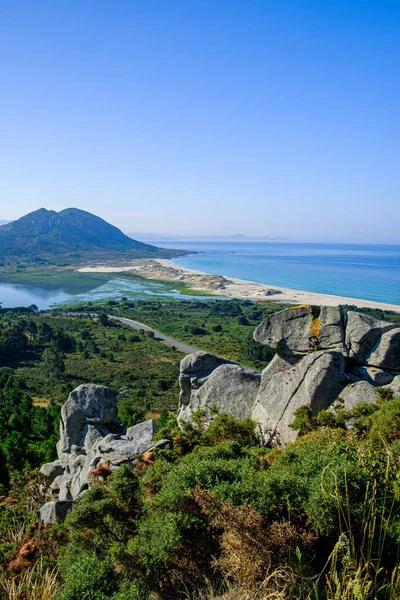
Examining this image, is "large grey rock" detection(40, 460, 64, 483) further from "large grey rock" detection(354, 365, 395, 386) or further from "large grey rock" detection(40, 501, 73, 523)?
"large grey rock" detection(354, 365, 395, 386)

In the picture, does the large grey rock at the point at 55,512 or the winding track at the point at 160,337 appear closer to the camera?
the large grey rock at the point at 55,512

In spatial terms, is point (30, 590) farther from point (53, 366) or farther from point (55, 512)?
point (53, 366)

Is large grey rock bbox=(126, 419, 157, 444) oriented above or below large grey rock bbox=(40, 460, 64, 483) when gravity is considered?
above

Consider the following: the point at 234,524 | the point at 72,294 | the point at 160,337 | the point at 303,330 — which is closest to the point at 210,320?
the point at 160,337

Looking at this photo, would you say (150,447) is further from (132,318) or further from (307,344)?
(132,318)

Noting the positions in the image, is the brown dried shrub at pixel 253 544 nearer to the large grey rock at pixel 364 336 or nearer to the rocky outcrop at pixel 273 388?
→ the rocky outcrop at pixel 273 388

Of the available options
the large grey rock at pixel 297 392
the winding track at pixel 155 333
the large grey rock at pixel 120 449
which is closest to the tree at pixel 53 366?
the winding track at pixel 155 333

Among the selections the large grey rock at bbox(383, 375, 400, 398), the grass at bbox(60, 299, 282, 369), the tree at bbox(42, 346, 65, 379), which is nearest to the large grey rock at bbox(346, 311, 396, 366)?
the large grey rock at bbox(383, 375, 400, 398)
